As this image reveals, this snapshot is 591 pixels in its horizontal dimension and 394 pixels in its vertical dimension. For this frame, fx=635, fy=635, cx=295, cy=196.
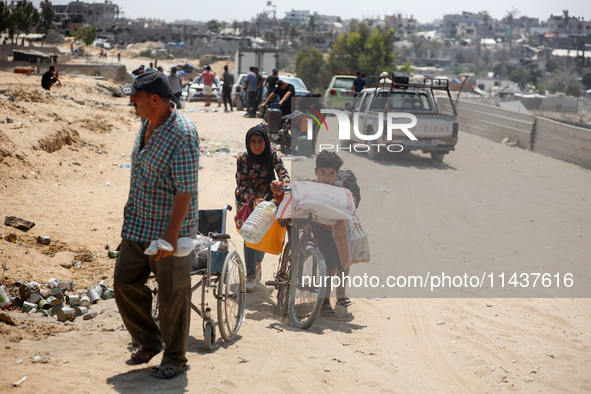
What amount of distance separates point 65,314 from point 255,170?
2.23 meters

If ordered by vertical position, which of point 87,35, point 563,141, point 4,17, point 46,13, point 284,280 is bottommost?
point 284,280

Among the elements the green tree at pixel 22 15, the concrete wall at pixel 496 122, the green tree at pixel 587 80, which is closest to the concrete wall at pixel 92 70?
the concrete wall at pixel 496 122

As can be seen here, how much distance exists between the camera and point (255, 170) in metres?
6.39

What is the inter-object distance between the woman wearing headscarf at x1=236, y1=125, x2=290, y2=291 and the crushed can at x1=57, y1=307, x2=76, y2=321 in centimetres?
179

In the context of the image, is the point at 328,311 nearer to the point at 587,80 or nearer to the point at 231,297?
the point at 231,297

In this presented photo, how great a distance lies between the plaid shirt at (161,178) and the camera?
3990 mm

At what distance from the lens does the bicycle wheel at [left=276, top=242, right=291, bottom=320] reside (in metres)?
5.89

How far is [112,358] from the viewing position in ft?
14.7

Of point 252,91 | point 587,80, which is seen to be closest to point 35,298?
point 252,91

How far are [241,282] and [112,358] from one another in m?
1.24

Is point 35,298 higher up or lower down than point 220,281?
lower down

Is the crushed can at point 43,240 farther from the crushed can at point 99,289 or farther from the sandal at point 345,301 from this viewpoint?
the sandal at point 345,301

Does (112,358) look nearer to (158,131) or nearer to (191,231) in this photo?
(191,231)

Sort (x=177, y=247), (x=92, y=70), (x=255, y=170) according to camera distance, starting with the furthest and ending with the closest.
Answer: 1. (x=92, y=70)
2. (x=255, y=170)
3. (x=177, y=247)
